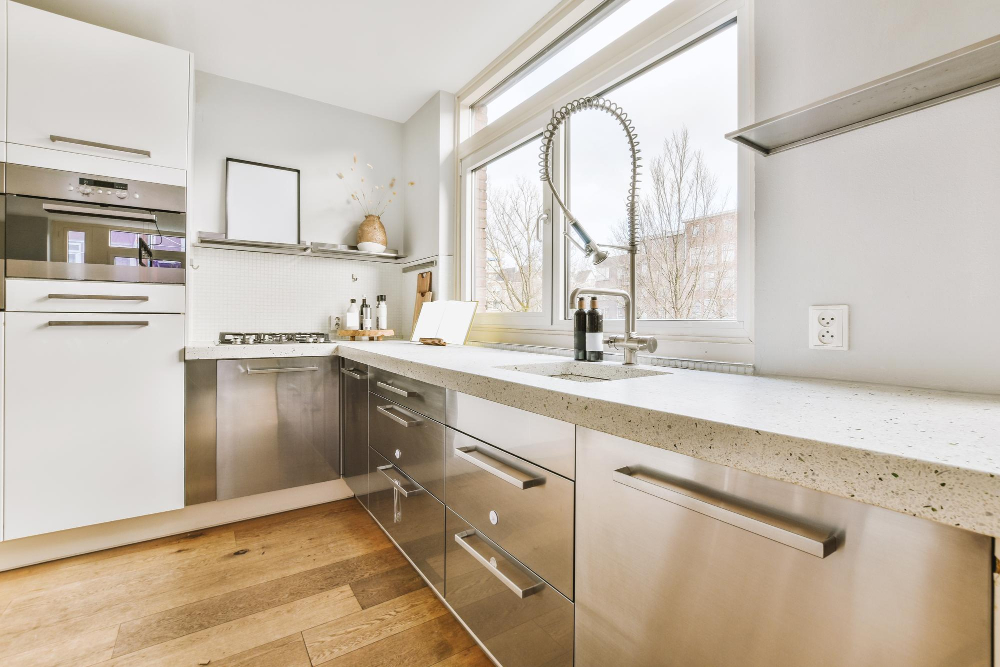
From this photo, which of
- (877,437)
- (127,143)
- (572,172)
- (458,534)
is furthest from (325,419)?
(877,437)

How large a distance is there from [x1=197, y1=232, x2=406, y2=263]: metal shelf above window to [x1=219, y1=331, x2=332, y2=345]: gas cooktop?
508 mm

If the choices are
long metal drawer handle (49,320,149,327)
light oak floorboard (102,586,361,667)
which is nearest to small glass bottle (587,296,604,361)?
light oak floorboard (102,586,361,667)

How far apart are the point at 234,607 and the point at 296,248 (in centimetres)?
190

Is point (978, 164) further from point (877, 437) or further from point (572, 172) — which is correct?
point (572, 172)

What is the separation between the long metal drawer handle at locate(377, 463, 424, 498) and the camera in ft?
5.32

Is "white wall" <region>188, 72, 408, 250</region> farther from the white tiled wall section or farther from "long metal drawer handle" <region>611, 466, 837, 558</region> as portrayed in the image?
"long metal drawer handle" <region>611, 466, 837, 558</region>

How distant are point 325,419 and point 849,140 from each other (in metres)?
2.39

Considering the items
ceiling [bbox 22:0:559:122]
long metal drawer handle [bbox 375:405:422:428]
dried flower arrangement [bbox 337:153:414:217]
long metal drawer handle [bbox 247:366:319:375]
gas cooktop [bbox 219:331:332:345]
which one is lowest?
long metal drawer handle [bbox 375:405:422:428]

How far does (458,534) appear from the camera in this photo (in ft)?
4.39

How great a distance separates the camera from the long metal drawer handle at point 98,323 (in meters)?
1.86

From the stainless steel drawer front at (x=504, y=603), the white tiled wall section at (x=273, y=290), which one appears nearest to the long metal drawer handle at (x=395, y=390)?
the stainless steel drawer front at (x=504, y=603)

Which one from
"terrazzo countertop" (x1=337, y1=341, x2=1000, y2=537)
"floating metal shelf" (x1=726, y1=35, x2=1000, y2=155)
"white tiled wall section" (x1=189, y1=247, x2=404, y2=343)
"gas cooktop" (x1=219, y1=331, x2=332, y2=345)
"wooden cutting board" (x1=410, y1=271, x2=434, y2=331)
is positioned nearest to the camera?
"terrazzo countertop" (x1=337, y1=341, x2=1000, y2=537)

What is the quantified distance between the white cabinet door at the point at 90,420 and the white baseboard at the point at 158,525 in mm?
157

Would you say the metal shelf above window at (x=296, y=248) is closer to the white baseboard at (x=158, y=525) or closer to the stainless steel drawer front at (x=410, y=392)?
the stainless steel drawer front at (x=410, y=392)
